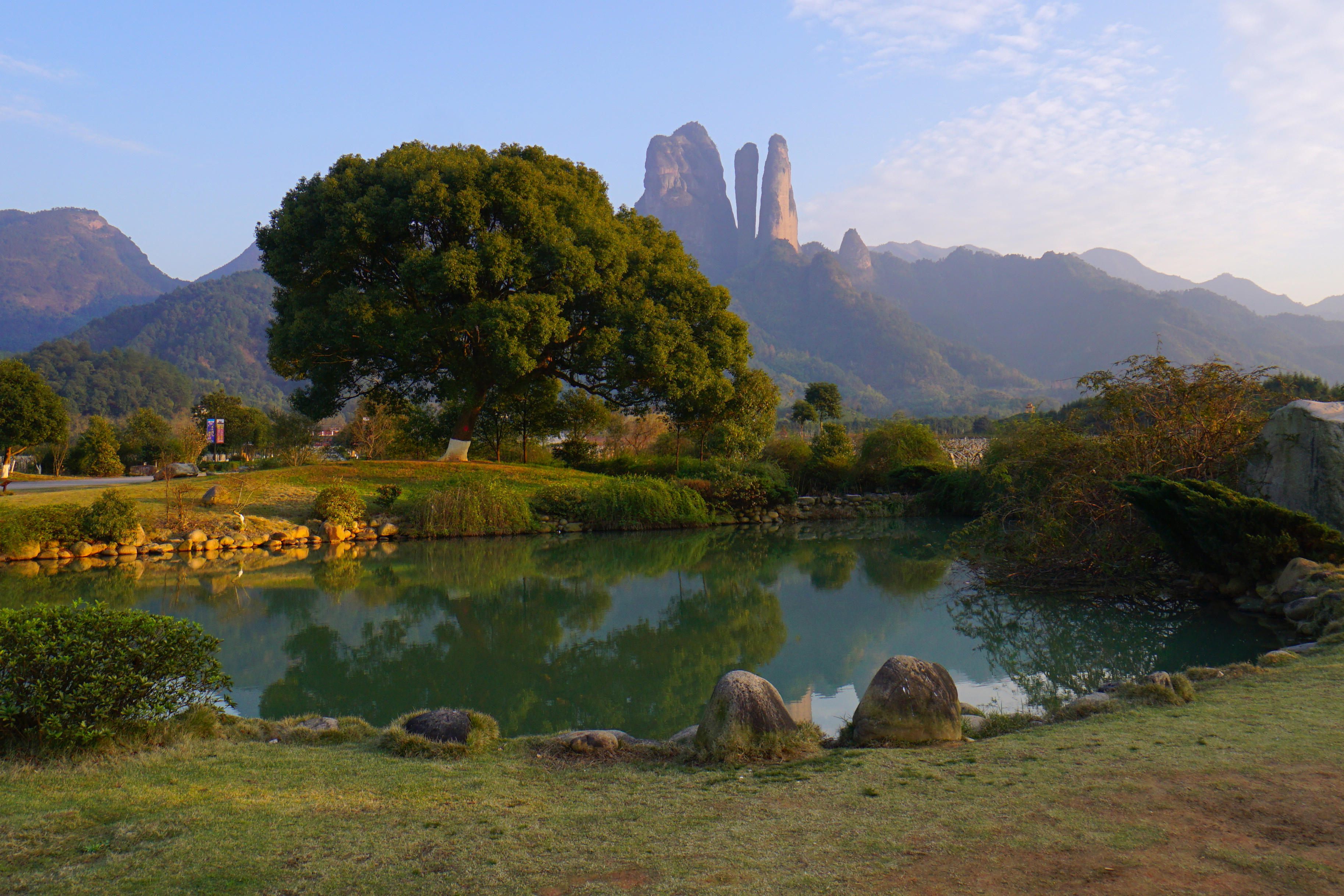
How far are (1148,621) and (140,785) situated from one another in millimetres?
8777

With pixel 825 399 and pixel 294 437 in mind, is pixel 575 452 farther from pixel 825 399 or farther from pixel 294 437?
pixel 294 437

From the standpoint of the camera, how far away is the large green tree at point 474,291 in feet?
59.2

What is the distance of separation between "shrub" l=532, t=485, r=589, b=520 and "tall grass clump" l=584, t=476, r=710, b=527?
6.2 inches

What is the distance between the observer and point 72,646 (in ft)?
12.2

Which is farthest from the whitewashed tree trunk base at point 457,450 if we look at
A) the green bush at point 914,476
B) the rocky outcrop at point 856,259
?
the rocky outcrop at point 856,259

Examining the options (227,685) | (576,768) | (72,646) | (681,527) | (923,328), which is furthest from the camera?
(923,328)

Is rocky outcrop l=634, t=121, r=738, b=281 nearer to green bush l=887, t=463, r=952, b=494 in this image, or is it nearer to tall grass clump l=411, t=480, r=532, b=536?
green bush l=887, t=463, r=952, b=494

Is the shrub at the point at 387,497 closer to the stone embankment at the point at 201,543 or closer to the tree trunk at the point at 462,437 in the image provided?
the stone embankment at the point at 201,543

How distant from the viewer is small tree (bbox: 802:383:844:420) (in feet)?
98.0

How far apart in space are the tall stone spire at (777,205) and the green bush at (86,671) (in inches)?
6630

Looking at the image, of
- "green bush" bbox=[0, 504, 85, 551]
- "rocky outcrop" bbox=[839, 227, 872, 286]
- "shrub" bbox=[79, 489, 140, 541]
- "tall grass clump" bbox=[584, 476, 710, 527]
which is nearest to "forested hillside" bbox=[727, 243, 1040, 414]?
"rocky outcrop" bbox=[839, 227, 872, 286]

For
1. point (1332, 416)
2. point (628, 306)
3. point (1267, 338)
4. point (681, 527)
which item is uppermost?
point (1267, 338)

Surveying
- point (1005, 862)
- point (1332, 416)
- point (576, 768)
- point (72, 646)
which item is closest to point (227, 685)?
point (72, 646)

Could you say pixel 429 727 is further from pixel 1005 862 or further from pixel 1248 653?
pixel 1248 653
